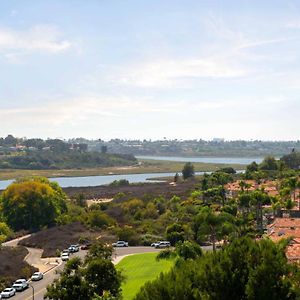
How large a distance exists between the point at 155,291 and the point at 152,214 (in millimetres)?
56824

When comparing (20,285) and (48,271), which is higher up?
(20,285)

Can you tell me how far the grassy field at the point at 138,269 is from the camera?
44709 mm

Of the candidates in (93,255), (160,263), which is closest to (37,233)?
(160,263)

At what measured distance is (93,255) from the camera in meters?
41.0

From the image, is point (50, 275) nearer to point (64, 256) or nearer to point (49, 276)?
point (49, 276)

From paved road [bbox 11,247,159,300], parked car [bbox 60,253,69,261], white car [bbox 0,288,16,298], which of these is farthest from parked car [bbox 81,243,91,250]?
white car [bbox 0,288,16,298]

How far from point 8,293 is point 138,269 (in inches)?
486

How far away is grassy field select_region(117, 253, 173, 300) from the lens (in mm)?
44709

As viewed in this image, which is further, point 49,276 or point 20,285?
point 49,276

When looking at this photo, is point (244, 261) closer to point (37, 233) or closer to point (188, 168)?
point (37, 233)

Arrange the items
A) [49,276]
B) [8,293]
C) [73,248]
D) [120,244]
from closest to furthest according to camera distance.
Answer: [8,293], [49,276], [73,248], [120,244]

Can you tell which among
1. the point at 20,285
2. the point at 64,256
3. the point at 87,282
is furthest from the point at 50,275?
the point at 87,282

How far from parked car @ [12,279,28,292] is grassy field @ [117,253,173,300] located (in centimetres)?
836

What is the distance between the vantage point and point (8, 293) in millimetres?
44812
